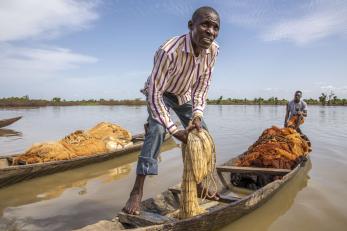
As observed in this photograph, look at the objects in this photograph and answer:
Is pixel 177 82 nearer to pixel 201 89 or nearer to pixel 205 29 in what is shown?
pixel 201 89

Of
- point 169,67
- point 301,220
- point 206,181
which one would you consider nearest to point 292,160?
point 301,220

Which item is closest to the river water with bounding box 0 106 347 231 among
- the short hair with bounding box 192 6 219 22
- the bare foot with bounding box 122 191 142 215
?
the bare foot with bounding box 122 191 142 215

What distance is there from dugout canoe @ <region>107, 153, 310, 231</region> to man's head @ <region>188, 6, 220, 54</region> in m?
1.63

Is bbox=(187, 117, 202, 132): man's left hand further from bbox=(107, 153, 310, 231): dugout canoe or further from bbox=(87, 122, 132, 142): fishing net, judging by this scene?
bbox=(87, 122, 132, 142): fishing net

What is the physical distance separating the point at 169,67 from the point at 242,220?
2.24m

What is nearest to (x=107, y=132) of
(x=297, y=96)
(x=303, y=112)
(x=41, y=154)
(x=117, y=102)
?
(x=41, y=154)

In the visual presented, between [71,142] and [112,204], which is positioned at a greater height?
[71,142]

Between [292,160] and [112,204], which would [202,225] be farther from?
[292,160]

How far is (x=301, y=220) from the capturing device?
4324mm

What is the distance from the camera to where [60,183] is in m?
6.27

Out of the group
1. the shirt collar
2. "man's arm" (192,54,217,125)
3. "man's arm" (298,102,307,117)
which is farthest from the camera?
"man's arm" (298,102,307,117)

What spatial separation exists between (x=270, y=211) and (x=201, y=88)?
222cm

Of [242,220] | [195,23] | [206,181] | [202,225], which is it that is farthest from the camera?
[242,220]

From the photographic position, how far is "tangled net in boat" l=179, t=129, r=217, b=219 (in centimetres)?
331
